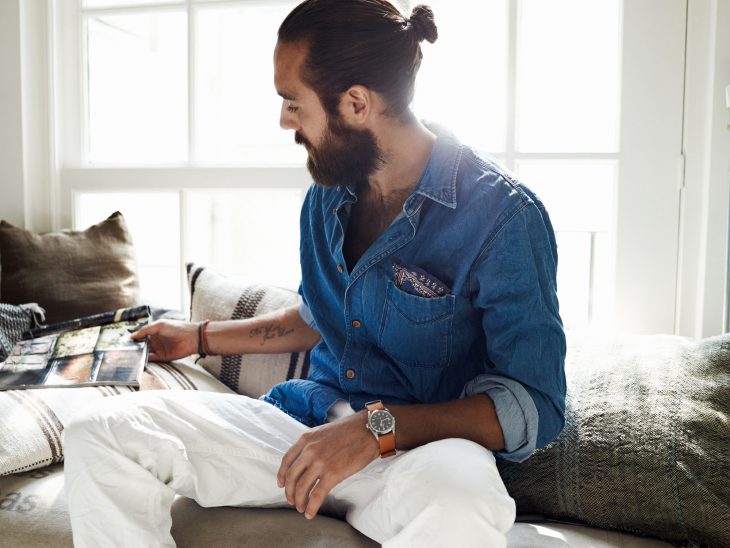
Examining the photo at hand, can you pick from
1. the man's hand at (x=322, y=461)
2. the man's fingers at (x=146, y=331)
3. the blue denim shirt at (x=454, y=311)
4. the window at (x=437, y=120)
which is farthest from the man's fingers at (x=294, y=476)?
the window at (x=437, y=120)

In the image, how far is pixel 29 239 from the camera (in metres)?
2.09

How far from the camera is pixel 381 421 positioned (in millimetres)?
1128

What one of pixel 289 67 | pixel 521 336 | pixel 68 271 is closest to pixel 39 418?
pixel 68 271

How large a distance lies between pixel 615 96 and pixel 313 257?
1.00m

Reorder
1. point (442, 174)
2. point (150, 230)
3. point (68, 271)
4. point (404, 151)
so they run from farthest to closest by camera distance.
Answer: point (150, 230) < point (68, 271) < point (404, 151) < point (442, 174)

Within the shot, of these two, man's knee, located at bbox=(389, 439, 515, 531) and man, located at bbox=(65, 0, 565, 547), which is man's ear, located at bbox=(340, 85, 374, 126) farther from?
man's knee, located at bbox=(389, 439, 515, 531)

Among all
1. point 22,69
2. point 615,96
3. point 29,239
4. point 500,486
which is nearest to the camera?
point 500,486

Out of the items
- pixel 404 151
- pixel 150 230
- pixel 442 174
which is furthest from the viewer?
pixel 150 230

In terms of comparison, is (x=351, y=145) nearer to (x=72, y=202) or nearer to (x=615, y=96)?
(x=615, y=96)

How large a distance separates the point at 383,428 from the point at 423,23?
30.2 inches

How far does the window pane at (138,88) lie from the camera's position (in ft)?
7.67

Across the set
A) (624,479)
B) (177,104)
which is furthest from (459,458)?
(177,104)

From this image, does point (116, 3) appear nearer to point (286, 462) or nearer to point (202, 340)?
point (202, 340)

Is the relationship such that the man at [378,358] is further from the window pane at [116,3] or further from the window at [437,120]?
the window pane at [116,3]
